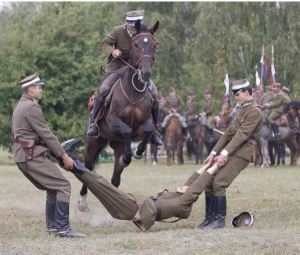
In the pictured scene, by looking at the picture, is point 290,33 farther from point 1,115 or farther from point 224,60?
point 1,115

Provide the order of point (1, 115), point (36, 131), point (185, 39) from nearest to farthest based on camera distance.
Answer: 1. point (36, 131)
2. point (1, 115)
3. point (185, 39)

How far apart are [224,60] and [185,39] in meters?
6.95

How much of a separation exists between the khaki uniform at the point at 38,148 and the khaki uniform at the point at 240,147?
2.16 m

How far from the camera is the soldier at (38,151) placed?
11008 mm

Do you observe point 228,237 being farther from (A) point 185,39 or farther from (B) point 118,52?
(A) point 185,39

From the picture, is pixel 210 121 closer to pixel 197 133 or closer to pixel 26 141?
pixel 197 133

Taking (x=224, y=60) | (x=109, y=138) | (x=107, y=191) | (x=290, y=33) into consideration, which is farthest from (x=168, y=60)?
(x=107, y=191)

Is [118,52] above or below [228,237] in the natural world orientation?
above

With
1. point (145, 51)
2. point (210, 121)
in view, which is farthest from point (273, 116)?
point (145, 51)

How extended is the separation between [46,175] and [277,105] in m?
18.2

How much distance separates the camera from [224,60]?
40.0 m

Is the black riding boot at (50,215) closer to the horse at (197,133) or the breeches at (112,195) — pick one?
the breeches at (112,195)

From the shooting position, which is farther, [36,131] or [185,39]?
[185,39]

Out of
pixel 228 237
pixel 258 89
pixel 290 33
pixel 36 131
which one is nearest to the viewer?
pixel 228 237
